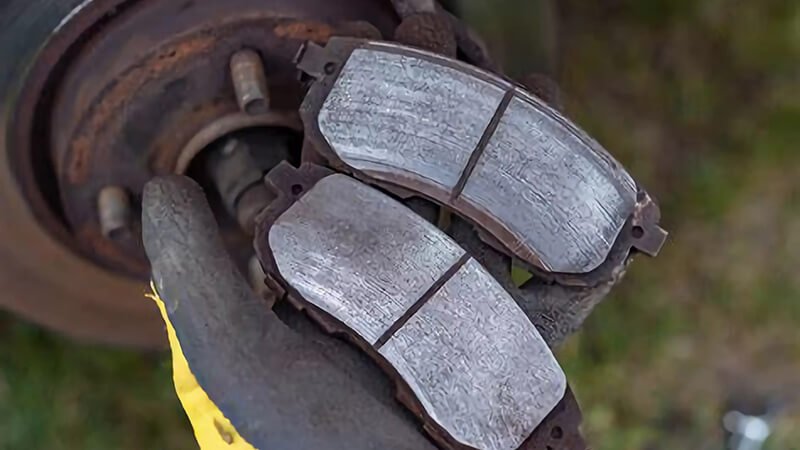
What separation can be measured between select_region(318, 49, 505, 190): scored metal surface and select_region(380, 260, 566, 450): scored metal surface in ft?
0.27

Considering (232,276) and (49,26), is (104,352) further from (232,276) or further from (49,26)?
(232,276)

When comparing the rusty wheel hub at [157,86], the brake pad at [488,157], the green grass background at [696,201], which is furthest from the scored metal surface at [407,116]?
the green grass background at [696,201]

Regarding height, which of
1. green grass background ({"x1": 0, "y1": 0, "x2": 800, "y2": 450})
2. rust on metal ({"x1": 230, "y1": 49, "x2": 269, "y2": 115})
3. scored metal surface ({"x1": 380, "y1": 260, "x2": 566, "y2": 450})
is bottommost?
green grass background ({"x1": 0, "y1": 0, "x2": 800, "y2": 450})

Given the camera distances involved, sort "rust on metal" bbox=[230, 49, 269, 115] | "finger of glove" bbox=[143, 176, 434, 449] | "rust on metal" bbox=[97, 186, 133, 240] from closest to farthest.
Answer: "finger of glove" bbox=[143, 176, 434, 449], "rust on metal" bbox=[230, 49, 269, 115], "rust on metal" bbox=[97, 186, 133, 240]

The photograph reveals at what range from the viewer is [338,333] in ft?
2.40

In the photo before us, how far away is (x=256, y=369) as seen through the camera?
0.70 m

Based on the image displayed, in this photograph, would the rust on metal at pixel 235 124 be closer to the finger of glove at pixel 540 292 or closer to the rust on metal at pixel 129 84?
the rust on metal at pixel 129 84

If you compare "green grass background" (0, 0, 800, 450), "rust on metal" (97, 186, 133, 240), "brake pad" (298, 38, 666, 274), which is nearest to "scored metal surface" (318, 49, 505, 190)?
"brake pad" (298, 38, 666, 274)

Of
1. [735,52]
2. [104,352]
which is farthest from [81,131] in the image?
[735,52]

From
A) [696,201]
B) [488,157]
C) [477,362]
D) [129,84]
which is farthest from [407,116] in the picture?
[696,201]

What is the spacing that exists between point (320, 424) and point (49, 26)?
1.59 feet

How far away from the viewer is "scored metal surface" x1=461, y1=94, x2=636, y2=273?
0.76m

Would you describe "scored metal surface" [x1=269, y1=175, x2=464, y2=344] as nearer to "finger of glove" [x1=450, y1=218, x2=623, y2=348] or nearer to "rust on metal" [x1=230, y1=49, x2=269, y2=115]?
"finger of glove" [x1=450, y1=218, x2=623, y2=348]

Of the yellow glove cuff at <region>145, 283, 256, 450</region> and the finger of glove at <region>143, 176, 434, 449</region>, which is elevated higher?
the finger of glove at <region>143, 176, 434, 449</region>
